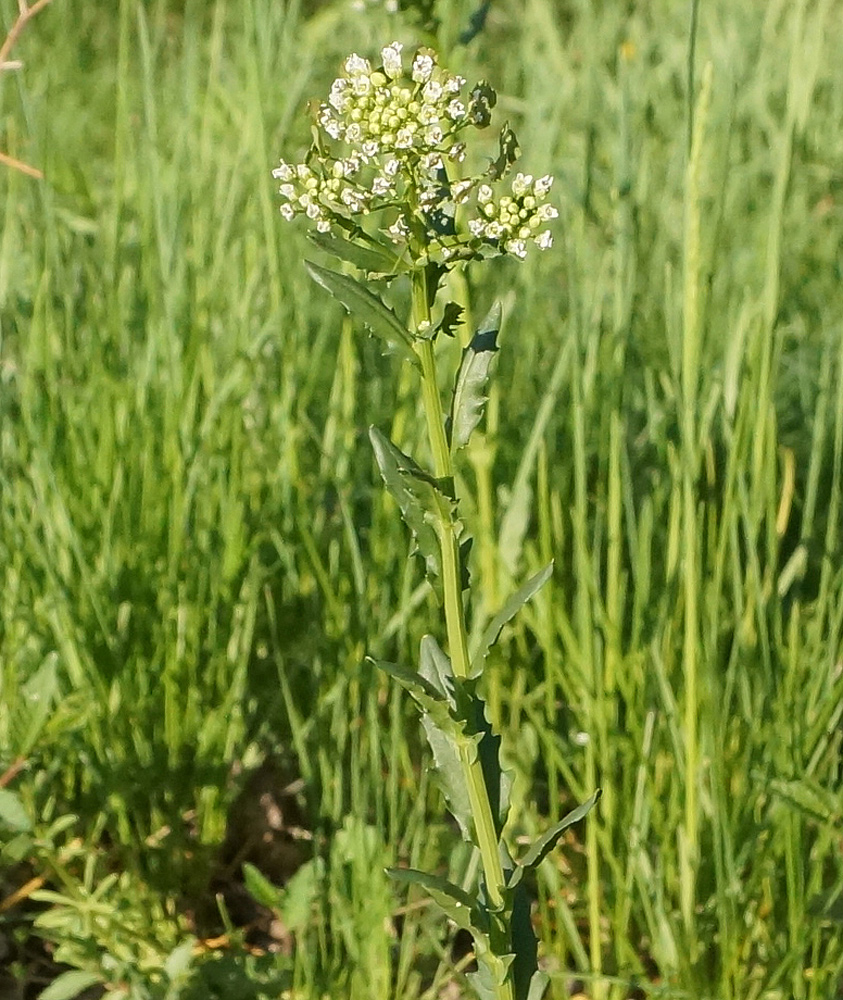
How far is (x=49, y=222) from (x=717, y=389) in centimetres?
68

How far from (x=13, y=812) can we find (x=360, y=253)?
1.66 feet

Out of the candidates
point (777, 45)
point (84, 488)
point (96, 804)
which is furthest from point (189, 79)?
point (777, 45)

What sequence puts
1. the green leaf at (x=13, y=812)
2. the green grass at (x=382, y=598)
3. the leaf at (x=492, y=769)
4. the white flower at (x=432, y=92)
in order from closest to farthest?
the white flower at (x=432, y=92) → the leaf at (x=492, y=769) → the green leaf at (x=13, y=812) → the green grass at (x=382, y=598)

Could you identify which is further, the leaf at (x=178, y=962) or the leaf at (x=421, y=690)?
the leaf at (x=178, y=962)

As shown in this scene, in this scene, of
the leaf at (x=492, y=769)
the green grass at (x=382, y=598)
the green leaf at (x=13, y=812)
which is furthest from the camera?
the green grass at (x=382, y=598)

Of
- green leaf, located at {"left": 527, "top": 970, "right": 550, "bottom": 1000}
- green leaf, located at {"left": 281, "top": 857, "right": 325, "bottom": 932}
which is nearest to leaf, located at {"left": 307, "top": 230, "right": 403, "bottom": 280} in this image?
green leaf, located at {"left": 527, "top": 970, "right": 550, "bottom": 1000}

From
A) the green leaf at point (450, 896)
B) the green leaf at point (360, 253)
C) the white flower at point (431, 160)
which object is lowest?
the green leaf at point (450, 896)

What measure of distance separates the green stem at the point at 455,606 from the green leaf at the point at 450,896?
0.01 meters

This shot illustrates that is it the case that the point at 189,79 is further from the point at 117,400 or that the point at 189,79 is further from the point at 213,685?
the point at 213,685

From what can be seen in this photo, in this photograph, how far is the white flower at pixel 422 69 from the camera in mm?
620

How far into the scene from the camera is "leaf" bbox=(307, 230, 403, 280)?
0.64 metres

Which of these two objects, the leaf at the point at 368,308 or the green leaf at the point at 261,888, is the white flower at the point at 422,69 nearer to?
the leaf at the point at 368,308

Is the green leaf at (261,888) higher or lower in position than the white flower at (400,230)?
lower

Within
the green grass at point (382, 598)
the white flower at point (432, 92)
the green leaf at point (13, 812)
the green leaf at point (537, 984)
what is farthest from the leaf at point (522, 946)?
the white flower at point (432, 92)
